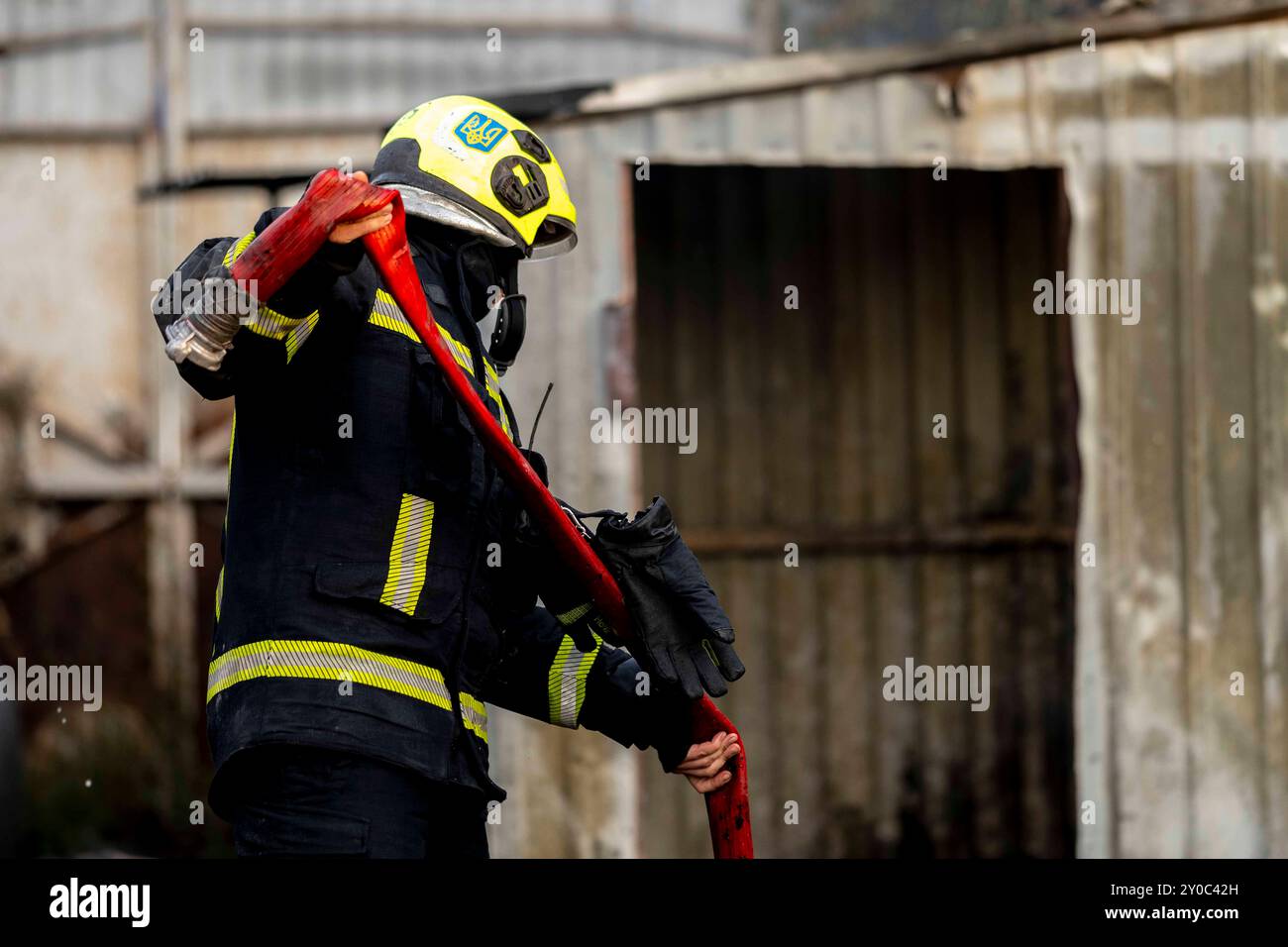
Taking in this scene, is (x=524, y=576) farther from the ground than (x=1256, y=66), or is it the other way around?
(x=1256, y=66)

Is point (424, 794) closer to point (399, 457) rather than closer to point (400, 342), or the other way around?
point (399, 457)

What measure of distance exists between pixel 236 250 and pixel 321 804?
1007 millimetres

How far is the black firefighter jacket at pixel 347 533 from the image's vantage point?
2824mm

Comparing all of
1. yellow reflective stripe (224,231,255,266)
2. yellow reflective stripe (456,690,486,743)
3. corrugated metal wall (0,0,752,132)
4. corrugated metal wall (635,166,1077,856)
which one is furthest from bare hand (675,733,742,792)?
corrugated metal wall (0,0,752,132)

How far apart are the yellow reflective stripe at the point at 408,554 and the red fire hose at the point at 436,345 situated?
180mm

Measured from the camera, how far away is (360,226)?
8.89ft

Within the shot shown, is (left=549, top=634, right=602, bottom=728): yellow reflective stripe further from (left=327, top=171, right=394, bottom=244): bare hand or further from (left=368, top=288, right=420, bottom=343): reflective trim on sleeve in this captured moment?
(left=327, top=171, right=394, bottom=244): bare hand

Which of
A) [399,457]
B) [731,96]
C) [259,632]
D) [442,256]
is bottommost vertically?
[259,632]

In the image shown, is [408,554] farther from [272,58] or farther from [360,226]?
[272,58]

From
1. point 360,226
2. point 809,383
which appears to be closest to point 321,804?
point 360,226

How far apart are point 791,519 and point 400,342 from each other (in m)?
4.69

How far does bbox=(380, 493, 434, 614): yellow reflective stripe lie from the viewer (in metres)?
2.92
